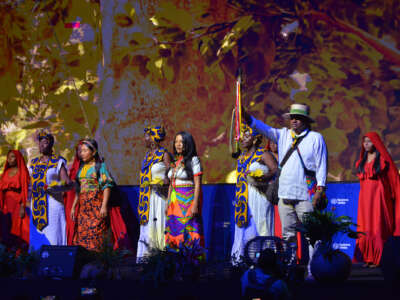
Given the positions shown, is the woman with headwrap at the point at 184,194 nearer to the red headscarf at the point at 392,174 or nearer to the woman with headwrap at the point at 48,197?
the woman with headwrap at the point at 48,197

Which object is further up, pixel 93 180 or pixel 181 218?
pixel 93 180

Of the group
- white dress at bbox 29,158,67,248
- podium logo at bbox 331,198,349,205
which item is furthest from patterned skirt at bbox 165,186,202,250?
podium logo at bbox 331,198,349,205

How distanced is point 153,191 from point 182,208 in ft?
Result: 2.63

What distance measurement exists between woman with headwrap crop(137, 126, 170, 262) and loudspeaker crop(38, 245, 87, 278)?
1993 millimetres

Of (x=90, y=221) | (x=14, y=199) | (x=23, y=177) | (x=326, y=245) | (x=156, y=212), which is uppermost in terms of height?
(x=23, y=177)

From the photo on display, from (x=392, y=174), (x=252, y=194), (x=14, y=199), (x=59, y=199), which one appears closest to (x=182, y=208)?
(x=252, y=194)

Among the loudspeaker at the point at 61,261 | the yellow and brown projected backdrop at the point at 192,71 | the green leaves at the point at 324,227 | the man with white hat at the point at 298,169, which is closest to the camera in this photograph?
the green leaves at the point at 324,227

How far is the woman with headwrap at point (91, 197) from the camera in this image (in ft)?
22.7

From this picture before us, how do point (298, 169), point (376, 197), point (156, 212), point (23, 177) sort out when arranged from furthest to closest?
point (23, 177) → point (156, 212) → point (376, 197) → point (298, 169)

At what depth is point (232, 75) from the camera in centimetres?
876

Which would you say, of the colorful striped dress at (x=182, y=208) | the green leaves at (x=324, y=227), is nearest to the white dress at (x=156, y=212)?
the colorful striped dress at (x=182, y=208)

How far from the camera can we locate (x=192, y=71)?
8953 mm

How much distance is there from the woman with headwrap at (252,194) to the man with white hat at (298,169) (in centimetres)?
126

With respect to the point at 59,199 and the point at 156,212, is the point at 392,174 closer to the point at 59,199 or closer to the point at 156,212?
the point at 156,212
